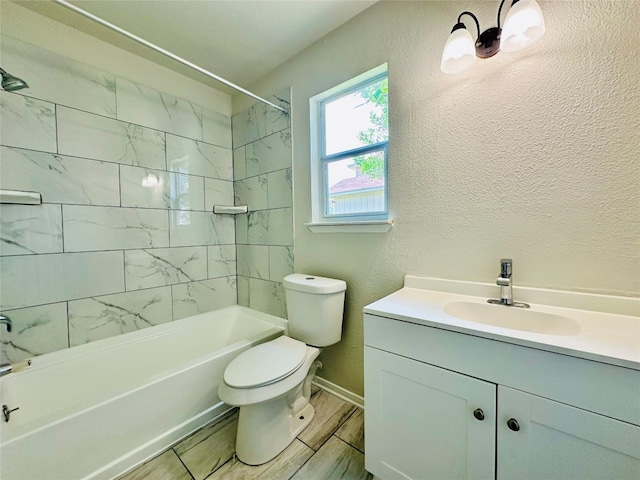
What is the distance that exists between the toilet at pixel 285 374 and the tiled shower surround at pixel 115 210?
0.48 m

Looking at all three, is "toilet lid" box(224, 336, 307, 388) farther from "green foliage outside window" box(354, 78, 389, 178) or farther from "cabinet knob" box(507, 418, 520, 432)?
"green foliage outside window" box(354, 78, 389, 178)

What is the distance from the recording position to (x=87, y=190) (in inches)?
62.4

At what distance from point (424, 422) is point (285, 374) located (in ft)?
2.05

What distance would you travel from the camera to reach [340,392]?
5.44 ft

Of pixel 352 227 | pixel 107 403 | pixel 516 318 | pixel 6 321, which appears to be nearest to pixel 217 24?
pixel 352 227

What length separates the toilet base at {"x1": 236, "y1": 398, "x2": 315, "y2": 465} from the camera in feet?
3.90

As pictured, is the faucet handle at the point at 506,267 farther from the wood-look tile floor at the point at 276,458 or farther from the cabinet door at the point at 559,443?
the wood-look tile floor at the point at 276,458

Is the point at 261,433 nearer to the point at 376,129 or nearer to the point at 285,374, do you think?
the point at 285,374

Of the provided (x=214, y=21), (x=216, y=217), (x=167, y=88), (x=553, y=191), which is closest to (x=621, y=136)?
(x=553, y=191)

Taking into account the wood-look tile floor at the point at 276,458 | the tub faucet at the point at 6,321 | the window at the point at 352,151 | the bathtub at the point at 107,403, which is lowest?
the wood-look tile floor at the point at 276,458

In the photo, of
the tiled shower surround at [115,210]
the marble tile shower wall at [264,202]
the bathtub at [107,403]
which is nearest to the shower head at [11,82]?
the tiled shower surround at [115,210]

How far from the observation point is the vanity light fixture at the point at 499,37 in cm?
87

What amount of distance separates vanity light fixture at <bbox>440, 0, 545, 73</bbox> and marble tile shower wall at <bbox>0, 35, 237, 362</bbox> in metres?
1.91

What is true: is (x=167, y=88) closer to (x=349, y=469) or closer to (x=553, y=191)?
(x=553, y=191)
